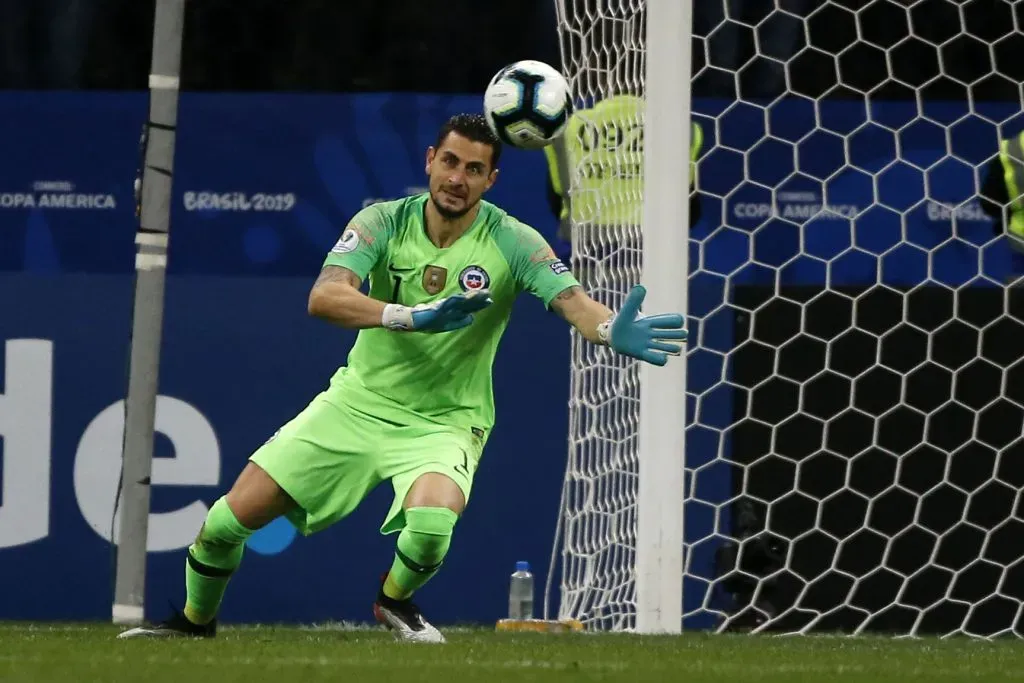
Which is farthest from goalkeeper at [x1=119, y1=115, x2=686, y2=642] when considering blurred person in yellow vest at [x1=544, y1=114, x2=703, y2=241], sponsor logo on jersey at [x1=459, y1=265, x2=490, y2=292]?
blurred person in yellow vest at [x1=544, y1=114, x2=703, y2=241]

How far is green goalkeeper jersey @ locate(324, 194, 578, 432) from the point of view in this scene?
5.96 meters

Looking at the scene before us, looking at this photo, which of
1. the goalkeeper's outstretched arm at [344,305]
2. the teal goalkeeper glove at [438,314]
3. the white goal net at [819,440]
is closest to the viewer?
the teal goalkeeper glove at [438,314]

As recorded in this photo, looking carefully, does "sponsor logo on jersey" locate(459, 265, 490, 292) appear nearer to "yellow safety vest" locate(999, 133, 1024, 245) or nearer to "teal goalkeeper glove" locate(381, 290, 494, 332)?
"teal goalkeeper glove" locate(381, 290, 494, 332)

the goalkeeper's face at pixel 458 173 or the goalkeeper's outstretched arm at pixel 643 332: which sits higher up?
the goalkeeper's face at pixel 458 173

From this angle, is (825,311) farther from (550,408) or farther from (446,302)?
(446,302)

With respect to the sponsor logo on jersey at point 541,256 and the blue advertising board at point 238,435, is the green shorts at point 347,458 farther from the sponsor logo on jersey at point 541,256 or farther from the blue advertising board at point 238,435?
the blue advertising board at point 238,435

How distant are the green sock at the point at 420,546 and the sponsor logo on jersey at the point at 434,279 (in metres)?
0.70

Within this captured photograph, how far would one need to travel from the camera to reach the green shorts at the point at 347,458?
5.81 metres

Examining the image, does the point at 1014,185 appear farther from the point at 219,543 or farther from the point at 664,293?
the point at 219,543

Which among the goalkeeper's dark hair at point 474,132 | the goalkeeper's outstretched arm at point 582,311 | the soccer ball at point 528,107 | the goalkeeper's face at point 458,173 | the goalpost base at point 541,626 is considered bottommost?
the goalpost base at point 541,626

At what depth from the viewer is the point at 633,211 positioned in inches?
266

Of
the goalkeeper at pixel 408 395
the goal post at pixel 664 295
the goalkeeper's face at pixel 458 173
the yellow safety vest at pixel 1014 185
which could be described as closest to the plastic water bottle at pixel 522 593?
the goal post at pixel 664 295

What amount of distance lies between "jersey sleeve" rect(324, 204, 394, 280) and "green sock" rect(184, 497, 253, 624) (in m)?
0.77

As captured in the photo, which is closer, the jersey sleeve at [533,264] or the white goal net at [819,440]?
the jersey sleeve at [533,264]
